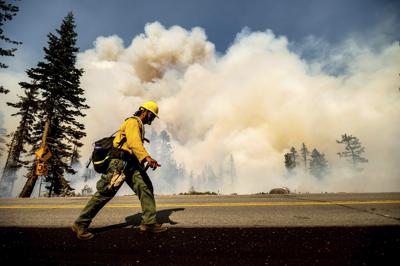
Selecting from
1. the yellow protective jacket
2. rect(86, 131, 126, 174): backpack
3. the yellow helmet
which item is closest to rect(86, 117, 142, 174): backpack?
rect(86, 131, 126, 174): backpack

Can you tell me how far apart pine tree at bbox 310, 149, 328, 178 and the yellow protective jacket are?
84.3m

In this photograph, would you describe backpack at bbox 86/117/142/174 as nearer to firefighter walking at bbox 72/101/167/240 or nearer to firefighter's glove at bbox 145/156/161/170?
firefighter walking at bbox 72/101/167/240

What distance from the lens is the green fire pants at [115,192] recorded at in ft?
11.5

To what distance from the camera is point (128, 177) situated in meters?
3.82

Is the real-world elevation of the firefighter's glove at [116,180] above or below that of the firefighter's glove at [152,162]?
below

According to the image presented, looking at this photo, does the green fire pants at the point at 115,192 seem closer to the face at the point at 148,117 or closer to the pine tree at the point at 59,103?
the face at the point at 148,117

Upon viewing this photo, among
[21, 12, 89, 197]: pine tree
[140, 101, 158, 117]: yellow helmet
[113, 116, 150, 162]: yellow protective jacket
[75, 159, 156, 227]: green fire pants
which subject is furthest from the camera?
[21, 12, 89, 197]: pine tree

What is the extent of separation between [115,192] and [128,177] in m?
0.29

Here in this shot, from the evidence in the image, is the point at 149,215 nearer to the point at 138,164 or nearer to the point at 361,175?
the point at 138,164

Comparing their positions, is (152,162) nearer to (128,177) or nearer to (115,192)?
(128,177)

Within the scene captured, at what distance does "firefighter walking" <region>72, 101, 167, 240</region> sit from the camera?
350 centimetres

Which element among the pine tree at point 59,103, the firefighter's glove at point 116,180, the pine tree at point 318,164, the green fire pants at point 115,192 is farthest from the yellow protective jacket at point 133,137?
the pine tree at point 318,164

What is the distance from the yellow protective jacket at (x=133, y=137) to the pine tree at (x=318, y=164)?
8431 cm

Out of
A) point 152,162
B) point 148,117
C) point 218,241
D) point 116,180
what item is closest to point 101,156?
point 116,180
